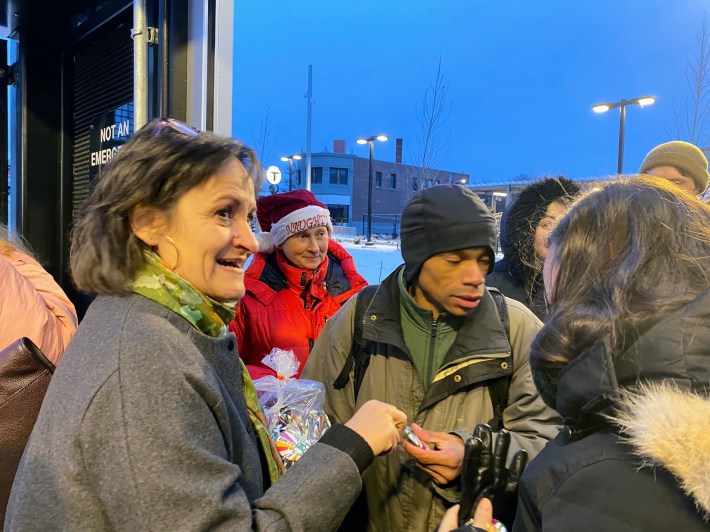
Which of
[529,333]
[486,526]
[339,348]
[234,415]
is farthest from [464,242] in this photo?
[234,415]

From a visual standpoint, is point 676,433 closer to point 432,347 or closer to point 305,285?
point 432,347

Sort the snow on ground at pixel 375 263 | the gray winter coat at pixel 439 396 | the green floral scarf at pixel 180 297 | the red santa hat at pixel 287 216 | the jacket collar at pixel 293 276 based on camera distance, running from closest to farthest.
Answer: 1. the green floral scarf at pixel 180 297
2. the gray winter coat at pixel 439 396
3. the jacket collar at pixel 293 276
4. the red santa hat at pixel 287 216
5. the snow on ground at pixel 375 263

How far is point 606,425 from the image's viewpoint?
3.19 ft

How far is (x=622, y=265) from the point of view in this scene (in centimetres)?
105

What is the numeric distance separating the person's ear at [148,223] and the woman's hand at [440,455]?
0.94m

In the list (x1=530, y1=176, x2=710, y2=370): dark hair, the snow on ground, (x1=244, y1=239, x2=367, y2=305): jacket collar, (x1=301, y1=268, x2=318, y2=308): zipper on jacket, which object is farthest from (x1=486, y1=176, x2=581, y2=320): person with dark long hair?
the snow on ground

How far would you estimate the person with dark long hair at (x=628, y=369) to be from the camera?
0.85m

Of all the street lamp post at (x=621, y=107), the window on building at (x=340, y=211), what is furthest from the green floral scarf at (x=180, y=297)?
the window on building at (x=340, y=211)

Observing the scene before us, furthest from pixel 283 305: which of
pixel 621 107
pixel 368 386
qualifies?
pixel 621 107

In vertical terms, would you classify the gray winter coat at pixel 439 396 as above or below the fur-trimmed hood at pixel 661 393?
below

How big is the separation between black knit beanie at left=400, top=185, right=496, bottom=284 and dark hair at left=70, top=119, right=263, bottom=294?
0.94 m

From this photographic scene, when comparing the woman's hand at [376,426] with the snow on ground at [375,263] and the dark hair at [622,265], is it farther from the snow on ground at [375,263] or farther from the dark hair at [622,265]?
the snow on ground at [375,263]

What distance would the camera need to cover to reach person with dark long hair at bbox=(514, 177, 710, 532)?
85 centimetres

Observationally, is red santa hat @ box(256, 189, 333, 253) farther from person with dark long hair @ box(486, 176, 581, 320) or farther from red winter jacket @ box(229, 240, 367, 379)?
person with dark long hair @ box(486, 176, 581, 320)
